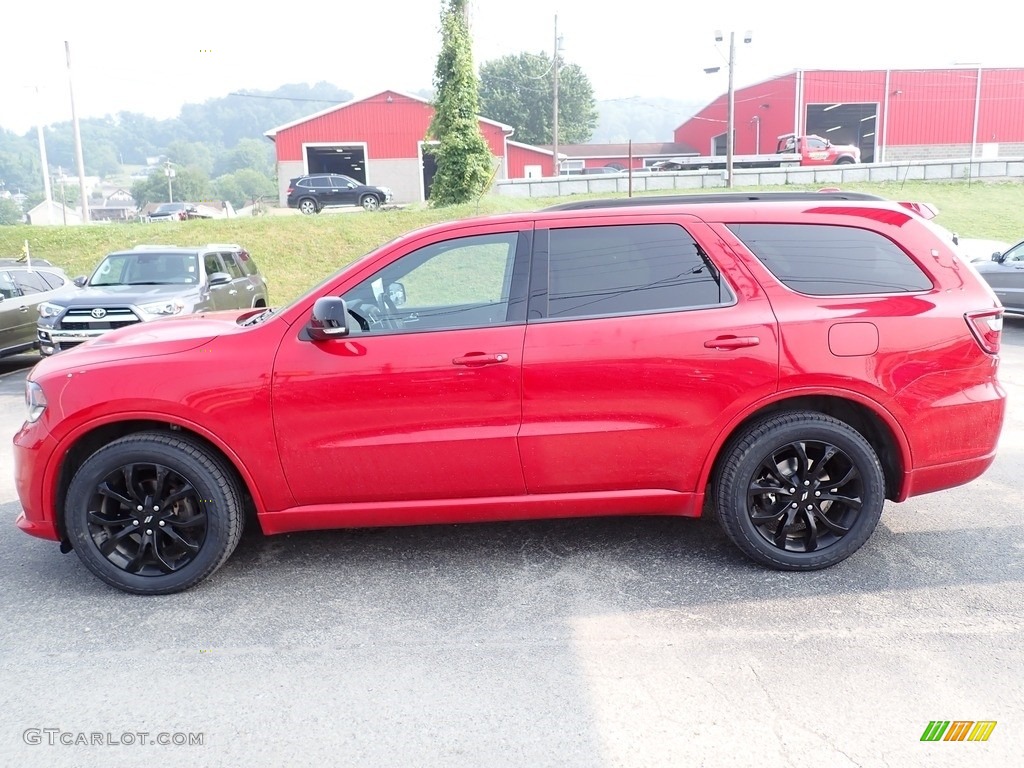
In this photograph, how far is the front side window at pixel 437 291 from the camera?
161 inches

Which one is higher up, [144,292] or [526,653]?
[144,292]

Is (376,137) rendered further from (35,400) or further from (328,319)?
(328,319)

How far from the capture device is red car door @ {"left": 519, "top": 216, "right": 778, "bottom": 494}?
3984 millimetres

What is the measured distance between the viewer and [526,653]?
3461 millimetres

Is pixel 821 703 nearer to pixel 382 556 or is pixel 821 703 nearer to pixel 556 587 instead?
pixel 556 587

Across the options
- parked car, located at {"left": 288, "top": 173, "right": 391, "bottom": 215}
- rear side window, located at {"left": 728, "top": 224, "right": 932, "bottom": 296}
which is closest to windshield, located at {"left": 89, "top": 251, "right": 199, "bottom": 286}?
rear side window, located at {"left": 728, "top": 224, "right": 932, "bottom": 296}

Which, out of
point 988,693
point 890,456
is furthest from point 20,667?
point 890,456

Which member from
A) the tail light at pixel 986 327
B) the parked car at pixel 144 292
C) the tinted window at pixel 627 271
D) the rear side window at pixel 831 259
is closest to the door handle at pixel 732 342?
the tinted window at pixel 627 271

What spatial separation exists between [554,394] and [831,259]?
5.14 feet

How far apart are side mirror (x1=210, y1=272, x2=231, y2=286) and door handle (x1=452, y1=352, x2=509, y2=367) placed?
8.41 m

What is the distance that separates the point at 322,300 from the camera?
388 cm

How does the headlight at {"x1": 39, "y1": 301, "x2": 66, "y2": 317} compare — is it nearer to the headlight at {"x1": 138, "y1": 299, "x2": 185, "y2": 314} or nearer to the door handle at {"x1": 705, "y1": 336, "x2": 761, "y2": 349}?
the headlight at {"x1": 138, "y1": 299, "x2": 185, "y2": 314}

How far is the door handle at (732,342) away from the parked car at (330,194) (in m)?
29.2

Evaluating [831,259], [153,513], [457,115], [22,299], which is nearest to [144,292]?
[22,299]
